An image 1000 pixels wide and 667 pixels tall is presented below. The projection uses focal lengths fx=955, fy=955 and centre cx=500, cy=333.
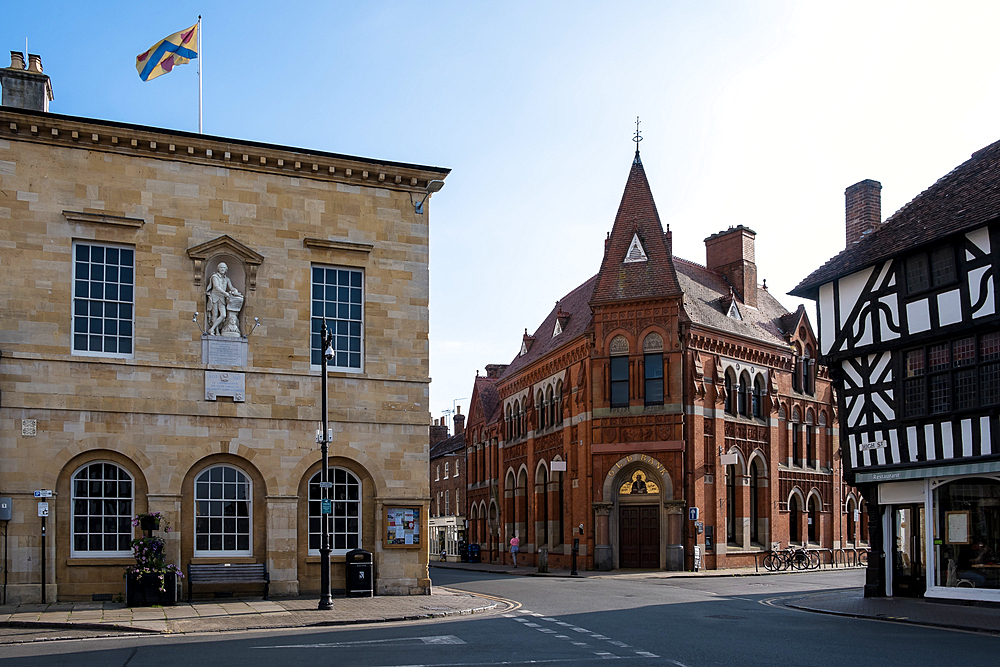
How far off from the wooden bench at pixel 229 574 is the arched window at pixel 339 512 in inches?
53.5

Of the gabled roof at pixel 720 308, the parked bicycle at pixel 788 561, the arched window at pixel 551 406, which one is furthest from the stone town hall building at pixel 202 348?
the arched window at pixel 551 406

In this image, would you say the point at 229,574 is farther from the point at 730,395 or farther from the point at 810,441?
the point at 810,441

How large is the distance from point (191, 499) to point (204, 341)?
3.60m

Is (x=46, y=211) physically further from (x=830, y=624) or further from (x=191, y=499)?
(x=830, y=624)

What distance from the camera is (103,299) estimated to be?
21.5 metres

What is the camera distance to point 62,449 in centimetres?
2059

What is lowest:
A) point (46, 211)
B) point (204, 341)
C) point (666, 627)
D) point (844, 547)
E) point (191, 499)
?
point (844, 547)

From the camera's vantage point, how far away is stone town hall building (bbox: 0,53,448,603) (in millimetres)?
20688

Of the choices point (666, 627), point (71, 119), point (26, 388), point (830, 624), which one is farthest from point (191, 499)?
point (830, 624)

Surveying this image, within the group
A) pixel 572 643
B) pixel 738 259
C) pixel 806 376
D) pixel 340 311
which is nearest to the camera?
pixel 572 643

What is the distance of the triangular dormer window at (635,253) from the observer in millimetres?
41944

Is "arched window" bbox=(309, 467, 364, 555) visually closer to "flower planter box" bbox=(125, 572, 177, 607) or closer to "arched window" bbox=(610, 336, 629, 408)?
"flower planter box" bbox=(125, 572, 177, 607)

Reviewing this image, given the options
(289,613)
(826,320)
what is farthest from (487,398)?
(289,613)

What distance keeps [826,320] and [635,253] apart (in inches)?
642
